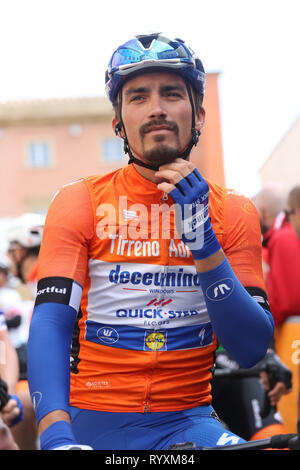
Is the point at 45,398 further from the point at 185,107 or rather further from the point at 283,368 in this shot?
the point at 283,368

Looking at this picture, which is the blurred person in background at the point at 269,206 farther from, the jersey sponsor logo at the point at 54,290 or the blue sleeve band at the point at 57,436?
the blue sleeve band at the point at 57,436

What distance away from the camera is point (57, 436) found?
200 cm

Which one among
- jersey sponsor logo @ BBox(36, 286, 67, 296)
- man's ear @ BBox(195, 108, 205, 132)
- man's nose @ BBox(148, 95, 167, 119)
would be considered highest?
man's nose @ BBox(148, 95, 167, 119)

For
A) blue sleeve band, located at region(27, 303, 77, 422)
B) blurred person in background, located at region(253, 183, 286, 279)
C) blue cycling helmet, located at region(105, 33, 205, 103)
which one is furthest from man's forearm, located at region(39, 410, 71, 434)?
blurred person in background, located at region(253, 183, 286, 279)

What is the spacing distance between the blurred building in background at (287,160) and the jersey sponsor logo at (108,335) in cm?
866

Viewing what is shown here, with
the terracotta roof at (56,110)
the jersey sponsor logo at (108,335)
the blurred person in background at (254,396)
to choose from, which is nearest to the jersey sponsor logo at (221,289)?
the jersey sponsor logo at (108,335)

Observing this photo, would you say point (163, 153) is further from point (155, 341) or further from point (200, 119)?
point (155, 341)

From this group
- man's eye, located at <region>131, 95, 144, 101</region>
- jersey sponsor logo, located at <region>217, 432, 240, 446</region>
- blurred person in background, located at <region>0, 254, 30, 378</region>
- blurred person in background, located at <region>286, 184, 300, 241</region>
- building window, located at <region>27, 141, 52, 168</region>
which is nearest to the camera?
jersey sponsor logo, located at <region>217, 432, 240, 446</region>

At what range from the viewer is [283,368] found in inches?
155

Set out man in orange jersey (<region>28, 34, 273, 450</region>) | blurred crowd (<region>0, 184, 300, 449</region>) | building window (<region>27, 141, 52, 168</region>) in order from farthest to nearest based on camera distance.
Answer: building window (<region>27, 141, 52, 168</region>) < blurred crowd (<region>0, 184, 300, 449</region>) < man in orange jersey (<region>28, 34, 273, 450</region>)

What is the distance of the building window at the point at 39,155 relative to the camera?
32.9 m

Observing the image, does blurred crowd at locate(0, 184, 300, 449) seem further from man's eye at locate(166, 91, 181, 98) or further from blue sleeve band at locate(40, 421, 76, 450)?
man's eye at locate(166, 91, 181, 98)

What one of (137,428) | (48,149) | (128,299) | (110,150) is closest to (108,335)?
(128,299)

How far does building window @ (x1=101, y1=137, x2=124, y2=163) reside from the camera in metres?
32.4
